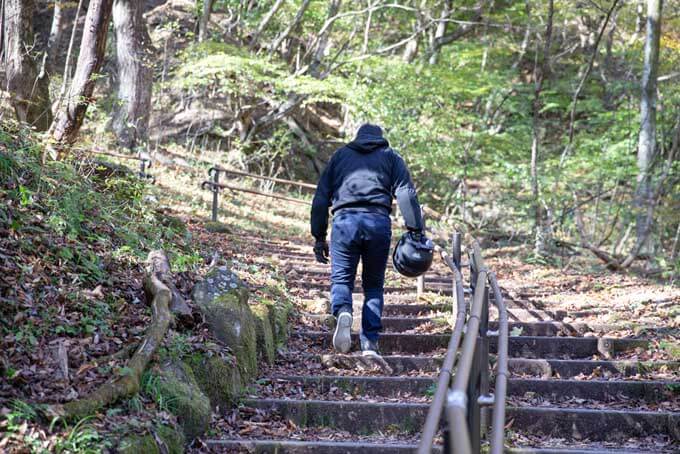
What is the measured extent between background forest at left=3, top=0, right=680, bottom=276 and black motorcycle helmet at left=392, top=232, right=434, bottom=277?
843 centimetres

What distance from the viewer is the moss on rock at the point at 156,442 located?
11.7 feet

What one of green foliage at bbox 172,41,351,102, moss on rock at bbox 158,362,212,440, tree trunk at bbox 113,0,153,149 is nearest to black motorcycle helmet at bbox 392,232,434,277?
moss on rock at bbox 158,362,212,440

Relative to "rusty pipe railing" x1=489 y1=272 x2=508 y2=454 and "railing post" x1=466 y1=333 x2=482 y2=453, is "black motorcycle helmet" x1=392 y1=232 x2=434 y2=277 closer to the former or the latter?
"rusty pipe railing" x1=489 y1=272 x2=508 y2=454

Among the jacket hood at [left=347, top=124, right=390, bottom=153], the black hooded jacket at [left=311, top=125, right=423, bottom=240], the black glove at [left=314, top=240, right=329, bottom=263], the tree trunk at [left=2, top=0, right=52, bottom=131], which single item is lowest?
the black glove at [left=314, top=240, right=329, bottom=263]

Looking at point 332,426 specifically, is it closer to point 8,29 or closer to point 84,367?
point 84,367

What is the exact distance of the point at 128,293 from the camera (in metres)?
5.49


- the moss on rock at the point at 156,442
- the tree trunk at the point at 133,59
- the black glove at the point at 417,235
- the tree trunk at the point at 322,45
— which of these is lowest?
the moss on rock at the point at 156,442

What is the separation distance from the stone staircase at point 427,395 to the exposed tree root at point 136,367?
0.62 m

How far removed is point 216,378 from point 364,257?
1.79m

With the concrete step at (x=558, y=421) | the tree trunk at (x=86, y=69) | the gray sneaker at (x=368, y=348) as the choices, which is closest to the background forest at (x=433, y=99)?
the tree trunk at (x=86, y=69)

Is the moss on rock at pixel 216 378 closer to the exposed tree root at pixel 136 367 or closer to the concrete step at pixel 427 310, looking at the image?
the exposed tree root at pixel 136 367

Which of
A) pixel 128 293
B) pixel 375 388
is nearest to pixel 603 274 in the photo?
pixel 375 388

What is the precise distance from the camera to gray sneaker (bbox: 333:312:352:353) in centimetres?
613

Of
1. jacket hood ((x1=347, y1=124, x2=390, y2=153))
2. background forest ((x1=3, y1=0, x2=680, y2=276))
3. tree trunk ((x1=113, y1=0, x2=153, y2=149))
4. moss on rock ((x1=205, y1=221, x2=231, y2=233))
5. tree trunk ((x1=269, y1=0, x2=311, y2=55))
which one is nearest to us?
jacket hood ((x1=347, y1=124, x2=390, y2=153))
